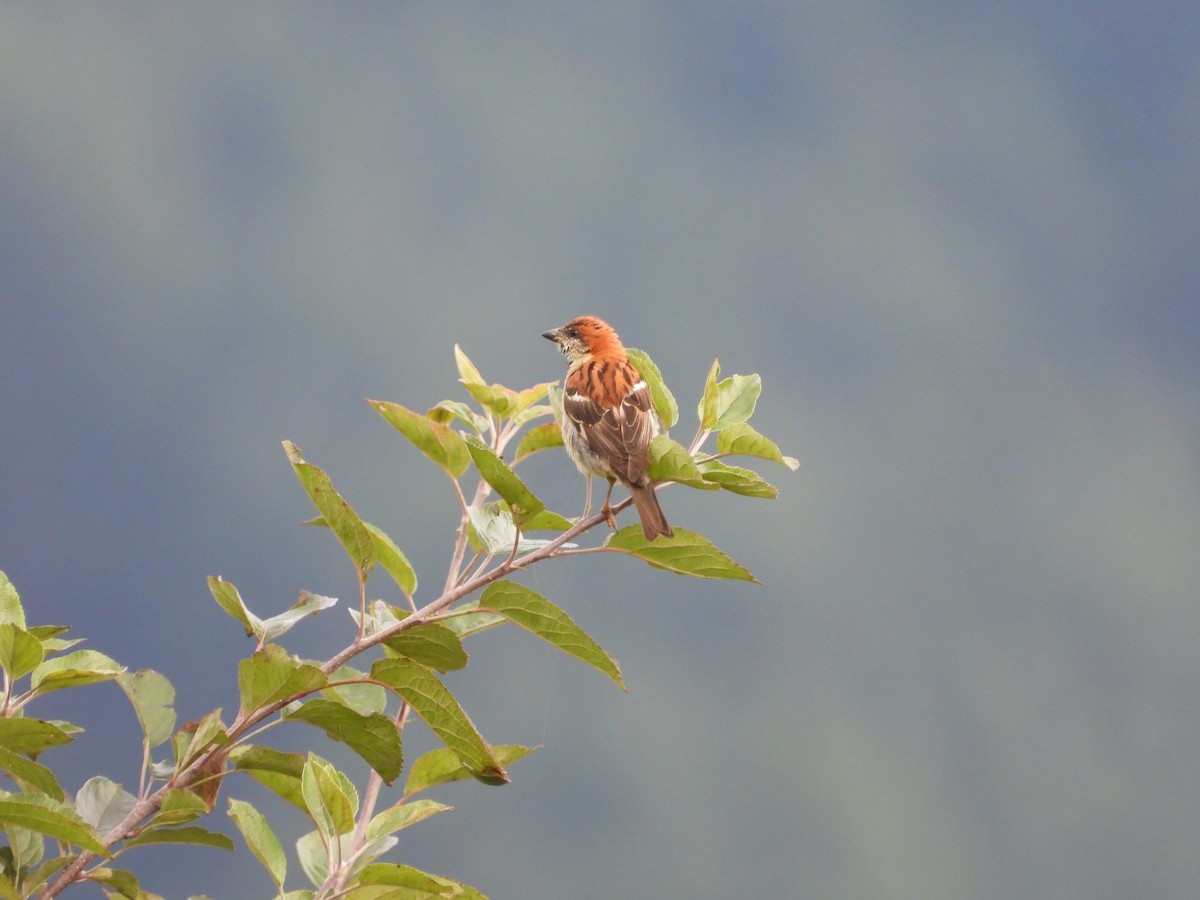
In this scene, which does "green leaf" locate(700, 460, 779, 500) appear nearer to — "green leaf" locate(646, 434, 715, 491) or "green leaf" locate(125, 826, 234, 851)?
"green leaf" locate(646, 434, 715, 491)

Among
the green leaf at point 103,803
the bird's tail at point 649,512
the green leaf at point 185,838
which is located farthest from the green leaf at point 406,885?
the bird's tail at point 649,512

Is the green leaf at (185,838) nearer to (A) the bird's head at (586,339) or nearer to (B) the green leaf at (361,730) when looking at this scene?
(B) the green leaf at (361,730)

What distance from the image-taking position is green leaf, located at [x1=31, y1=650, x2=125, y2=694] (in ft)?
5.18

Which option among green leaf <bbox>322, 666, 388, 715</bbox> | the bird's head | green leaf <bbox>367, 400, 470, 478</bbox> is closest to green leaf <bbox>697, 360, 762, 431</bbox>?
green leaf <bbox>367, 400, 470, 478</bbox>

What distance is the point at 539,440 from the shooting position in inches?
79.2

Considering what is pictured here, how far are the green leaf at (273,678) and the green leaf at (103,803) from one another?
0.26 m

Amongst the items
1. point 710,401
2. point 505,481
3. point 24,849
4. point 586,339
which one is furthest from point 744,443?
point 586,339

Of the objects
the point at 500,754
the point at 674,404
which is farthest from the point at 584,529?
the point at 500,754

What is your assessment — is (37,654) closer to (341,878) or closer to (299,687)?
(299,687)

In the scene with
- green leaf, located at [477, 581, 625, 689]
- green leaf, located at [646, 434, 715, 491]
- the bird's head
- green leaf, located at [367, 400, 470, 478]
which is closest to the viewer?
green leaf, located at [477, 581, 625, 689]

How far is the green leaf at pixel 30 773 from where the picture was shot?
147 cm

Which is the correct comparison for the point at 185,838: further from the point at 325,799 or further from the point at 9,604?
the point at 9,604

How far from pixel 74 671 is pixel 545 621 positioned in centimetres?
65

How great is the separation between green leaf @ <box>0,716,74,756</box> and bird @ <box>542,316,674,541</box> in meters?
0.92
